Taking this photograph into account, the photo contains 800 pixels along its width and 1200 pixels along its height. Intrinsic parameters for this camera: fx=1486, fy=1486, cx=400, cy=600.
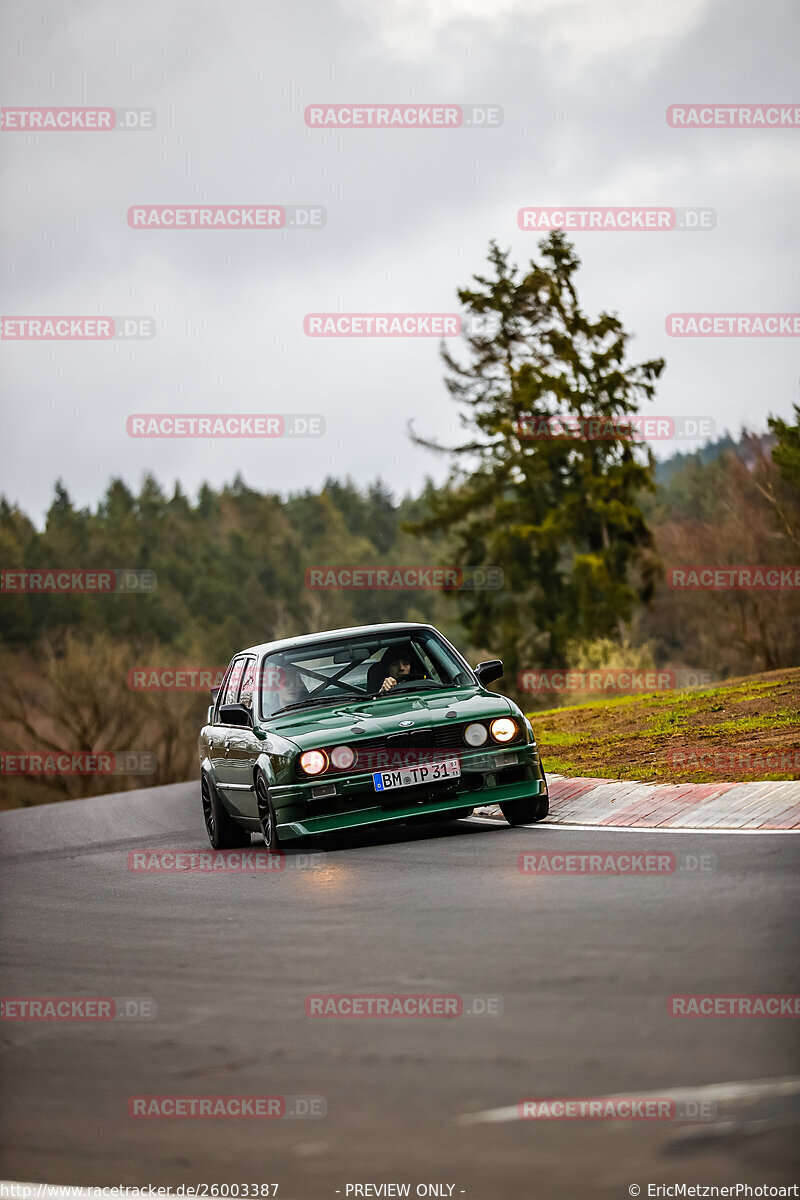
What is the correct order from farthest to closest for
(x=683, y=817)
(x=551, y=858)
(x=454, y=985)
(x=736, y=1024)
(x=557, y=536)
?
(x=557, y=536)
(x=683, y=817)
(x=551, y=858)
(x=454, y=985)
(x=736, y=1024)

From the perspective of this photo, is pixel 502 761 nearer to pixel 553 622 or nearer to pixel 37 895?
pixel 37 895

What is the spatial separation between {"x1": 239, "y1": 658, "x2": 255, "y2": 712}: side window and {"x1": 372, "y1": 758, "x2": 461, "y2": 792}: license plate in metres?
1.99

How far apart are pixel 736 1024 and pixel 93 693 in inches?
2638

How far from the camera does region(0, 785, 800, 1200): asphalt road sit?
14.2 feet

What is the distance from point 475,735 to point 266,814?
1739mm

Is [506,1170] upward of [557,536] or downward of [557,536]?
downward

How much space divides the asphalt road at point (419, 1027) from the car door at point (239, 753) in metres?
1.47

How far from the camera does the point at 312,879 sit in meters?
9.97

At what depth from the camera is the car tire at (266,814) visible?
1116cm

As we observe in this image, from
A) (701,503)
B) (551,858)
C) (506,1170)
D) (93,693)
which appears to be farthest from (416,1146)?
(701,503)
